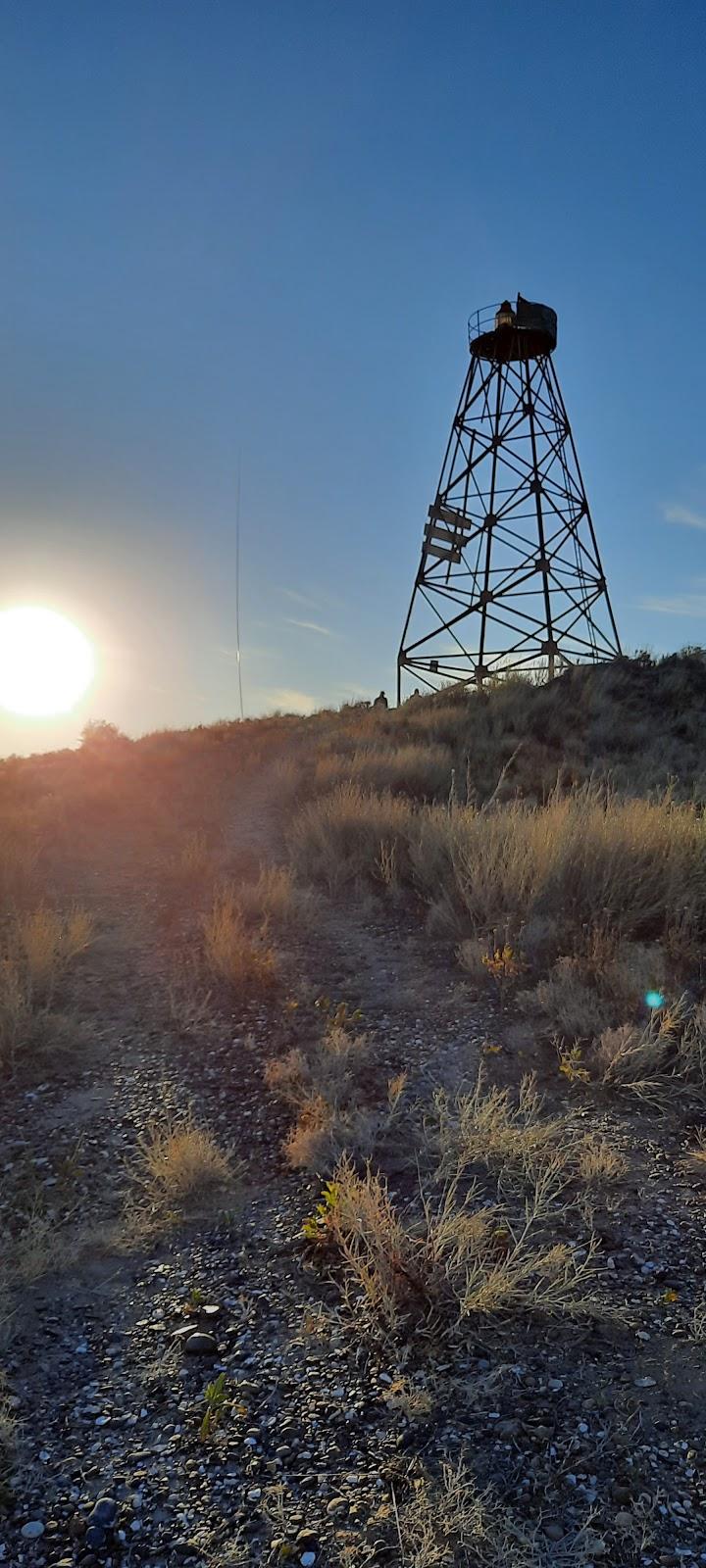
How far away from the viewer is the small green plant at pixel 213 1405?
99.3 inches

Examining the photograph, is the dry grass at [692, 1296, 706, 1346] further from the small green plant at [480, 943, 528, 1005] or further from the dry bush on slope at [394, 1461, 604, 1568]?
the small green plant at [480, 943, 528, 1005]

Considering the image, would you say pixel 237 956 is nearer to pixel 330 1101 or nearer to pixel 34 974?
pixel 34 974

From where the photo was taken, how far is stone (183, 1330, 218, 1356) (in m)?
2.86

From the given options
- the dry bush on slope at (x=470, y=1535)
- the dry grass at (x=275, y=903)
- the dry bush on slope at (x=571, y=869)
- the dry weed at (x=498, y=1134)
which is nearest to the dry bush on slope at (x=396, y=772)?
the dry bush on slope at (x=571, y=869)

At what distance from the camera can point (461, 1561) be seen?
211cm

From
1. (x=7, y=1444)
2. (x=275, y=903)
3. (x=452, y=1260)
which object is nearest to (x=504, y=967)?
(x=275, y=903)

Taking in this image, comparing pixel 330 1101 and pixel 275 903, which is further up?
pixel 275 903

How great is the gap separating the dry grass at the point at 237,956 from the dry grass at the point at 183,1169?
1.69 metres

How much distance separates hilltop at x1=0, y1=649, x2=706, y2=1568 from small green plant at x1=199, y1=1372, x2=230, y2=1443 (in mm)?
13

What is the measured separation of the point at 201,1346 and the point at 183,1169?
90 cm

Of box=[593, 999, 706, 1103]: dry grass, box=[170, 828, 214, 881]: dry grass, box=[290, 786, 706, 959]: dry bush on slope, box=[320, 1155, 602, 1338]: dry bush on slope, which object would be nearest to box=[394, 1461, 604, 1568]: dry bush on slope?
box=[320, 1155, 602, 1338]: dry bush on slope

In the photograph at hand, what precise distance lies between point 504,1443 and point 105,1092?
9.13ft

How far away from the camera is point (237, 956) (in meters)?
5.70

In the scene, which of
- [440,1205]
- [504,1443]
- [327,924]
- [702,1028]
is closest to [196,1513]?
[504,1443]
